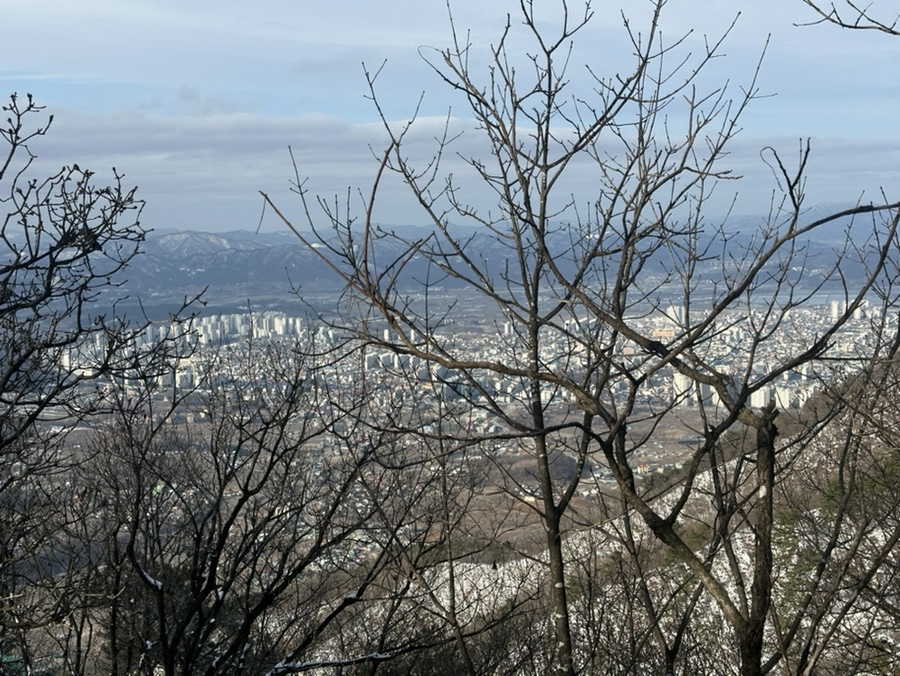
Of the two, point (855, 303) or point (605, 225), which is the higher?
point (605, 225)

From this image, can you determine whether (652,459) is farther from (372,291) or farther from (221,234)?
(221,234)

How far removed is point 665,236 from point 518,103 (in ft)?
3.71

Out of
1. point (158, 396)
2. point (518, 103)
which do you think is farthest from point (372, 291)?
point (158, 396)

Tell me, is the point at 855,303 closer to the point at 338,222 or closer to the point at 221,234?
the point at 338,222

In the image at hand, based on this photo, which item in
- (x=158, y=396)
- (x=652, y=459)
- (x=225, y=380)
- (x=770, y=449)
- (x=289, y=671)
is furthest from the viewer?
(x=652, y=459)

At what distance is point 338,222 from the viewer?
4.31 metres

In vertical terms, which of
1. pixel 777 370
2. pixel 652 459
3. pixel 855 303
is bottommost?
pixel 652 459

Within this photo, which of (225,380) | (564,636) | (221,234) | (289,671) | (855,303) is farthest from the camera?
(221,234)

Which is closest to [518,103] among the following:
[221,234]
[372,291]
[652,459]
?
[372,291]

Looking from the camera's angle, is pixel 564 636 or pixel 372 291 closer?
pixel 372 291

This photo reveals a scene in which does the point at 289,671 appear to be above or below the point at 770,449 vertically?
below

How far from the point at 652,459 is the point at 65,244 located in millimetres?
21634

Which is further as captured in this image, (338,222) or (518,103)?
(518,103)

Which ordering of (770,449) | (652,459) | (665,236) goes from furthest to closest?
(652,459), (665,236), (770,449)
